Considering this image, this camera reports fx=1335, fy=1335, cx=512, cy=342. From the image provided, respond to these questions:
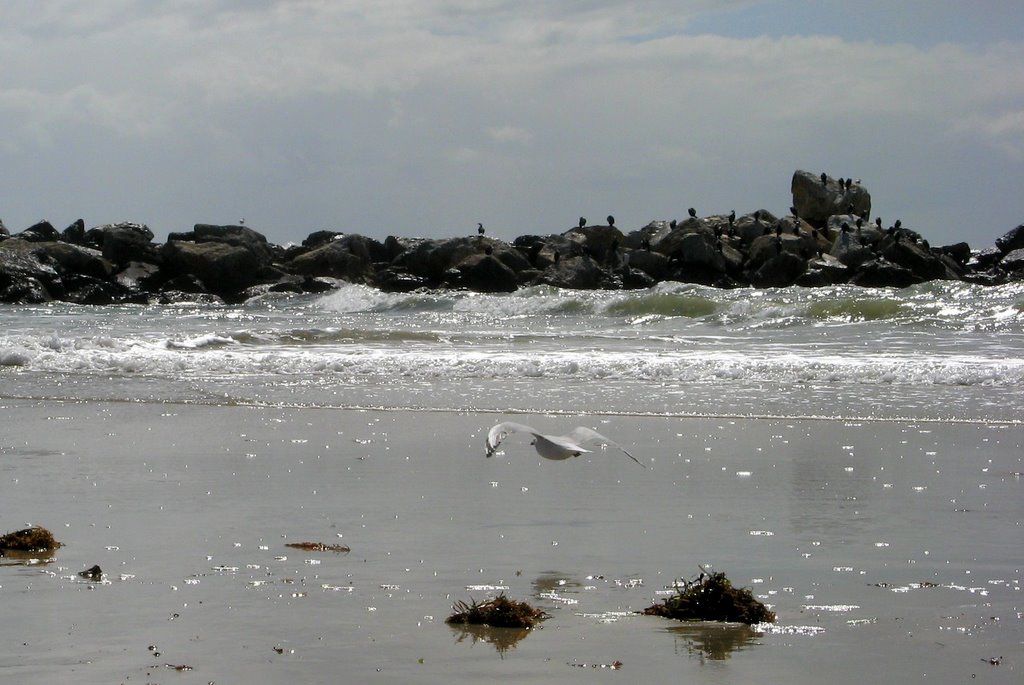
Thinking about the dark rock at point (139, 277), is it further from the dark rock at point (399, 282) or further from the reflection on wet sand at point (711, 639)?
the reflection on wet sand at point (711, 639)

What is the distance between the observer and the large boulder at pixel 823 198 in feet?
112

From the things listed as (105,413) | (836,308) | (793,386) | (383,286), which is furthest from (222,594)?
(383,286)

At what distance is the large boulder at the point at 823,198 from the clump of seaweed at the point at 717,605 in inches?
1209

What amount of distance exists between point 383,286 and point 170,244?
4867 millimetres

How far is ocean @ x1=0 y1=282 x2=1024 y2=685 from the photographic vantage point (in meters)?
3.81

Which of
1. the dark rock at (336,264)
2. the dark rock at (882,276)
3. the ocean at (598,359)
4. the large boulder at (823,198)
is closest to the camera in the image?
the ocean at (598,359)

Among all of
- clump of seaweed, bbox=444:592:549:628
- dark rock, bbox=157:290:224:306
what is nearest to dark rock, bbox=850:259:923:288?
dark rock, bbox=157:290:224:306

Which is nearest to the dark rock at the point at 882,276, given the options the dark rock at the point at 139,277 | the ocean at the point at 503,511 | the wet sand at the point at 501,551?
the ocean at the point at 503,511

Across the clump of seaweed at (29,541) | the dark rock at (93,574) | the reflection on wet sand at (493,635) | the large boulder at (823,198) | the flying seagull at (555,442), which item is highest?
the large boulder at (823,198)

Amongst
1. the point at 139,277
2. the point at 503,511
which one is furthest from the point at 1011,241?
the point at 503,511

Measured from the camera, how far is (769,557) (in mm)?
5055

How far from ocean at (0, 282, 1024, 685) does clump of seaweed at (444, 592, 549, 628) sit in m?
0.09

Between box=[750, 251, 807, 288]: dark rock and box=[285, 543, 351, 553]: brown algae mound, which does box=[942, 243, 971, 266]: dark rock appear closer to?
box=[750, 251, 807, 288]: dark rock

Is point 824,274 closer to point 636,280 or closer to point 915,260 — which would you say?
point 915,260
